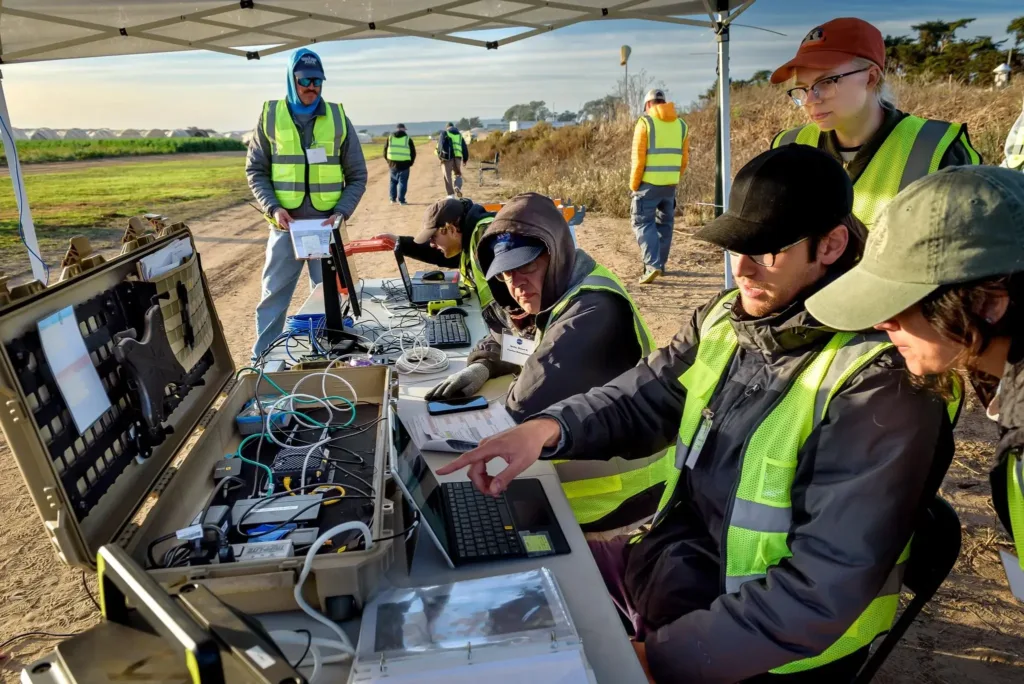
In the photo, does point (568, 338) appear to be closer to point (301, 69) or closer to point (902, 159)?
point (902, 159)

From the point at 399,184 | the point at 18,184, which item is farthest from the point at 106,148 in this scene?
the point at 18,184

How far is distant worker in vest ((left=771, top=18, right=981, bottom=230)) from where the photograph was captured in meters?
2.56

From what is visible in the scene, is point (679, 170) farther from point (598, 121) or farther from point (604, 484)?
point (598, 121)

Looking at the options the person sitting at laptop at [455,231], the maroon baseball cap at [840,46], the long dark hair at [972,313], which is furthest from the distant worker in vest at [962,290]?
the person sitting at laptop at [455,231]

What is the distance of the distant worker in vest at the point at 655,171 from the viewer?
7078mm

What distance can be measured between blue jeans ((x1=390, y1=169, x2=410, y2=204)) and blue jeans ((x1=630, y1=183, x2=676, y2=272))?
361 inches

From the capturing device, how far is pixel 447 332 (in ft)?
9.71

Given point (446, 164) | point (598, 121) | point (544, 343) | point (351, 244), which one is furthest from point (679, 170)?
point (598, 121)

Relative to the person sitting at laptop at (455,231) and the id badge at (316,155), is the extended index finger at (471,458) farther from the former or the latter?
the id badge at (316,155)

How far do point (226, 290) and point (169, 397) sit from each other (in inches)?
258

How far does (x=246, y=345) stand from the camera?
5598 mm

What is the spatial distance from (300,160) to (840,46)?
3.25 metres

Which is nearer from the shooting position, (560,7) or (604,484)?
(604,484)

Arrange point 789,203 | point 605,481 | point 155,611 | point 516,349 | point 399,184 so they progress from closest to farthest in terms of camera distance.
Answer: point 155,611 → point 789,203 → point 605,481 → point 516,349 → point 399,184
